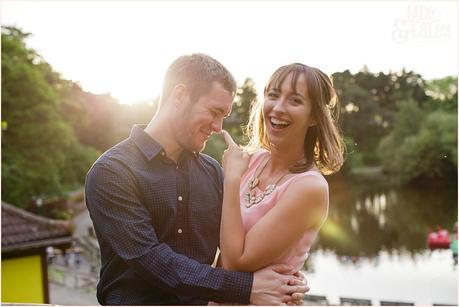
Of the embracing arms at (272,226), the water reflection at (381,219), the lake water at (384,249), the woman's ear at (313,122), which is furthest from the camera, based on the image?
the water reflection at (381,219)

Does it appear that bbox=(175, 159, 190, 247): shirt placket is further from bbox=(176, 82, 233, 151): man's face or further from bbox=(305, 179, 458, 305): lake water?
bbox=(305, 179, 458, 305): lake water

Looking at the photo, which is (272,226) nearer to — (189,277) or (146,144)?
(189,277)

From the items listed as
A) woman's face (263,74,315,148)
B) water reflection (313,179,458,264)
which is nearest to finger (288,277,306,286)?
woman's face (263,74,315,148)

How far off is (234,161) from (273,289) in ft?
1.04

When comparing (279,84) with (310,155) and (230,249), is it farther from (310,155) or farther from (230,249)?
(230,249)

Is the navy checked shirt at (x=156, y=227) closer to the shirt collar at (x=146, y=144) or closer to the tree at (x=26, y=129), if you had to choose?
the shirt collar at (x=146, y=144)

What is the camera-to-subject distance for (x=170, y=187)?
155 cm

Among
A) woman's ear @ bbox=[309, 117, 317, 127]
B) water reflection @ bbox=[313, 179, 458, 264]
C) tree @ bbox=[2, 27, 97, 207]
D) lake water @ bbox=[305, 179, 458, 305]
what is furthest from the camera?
water reflection @ bbox=[313, 179, 458, 264]

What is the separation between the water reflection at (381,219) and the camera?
18.8 metres

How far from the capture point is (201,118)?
157cm

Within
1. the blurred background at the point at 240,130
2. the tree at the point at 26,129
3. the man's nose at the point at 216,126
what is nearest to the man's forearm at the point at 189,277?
the man's nose at the point at 216,126

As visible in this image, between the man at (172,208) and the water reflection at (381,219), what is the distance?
55.1 ft

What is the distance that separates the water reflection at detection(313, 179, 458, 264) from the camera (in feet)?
61.5

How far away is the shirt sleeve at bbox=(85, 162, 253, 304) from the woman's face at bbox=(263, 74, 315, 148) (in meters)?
0.34
